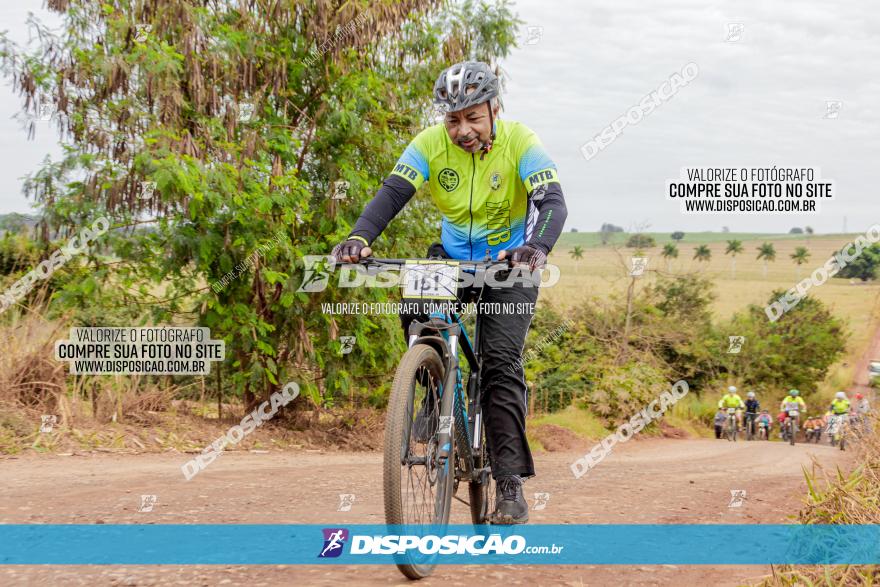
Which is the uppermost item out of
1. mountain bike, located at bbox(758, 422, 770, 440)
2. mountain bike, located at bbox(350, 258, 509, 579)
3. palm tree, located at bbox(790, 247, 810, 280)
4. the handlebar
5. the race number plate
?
palm tree, located at bbox(790, 247, 810, 280)

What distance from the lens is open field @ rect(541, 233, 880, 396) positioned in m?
29.7

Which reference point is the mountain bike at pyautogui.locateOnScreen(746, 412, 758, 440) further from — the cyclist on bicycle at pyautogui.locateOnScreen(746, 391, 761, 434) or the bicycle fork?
the bicycle fork

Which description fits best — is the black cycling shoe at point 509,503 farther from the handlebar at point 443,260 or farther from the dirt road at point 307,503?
the handlebar at point 443,260

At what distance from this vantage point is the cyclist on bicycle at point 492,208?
15.0ft

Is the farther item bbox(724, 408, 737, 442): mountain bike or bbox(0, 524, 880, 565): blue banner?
bbox(724, 408, 737, 442): mountain bike

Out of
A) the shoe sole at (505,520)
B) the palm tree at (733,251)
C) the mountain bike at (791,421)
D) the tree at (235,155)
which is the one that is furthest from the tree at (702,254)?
the shoe sole at (505,520)

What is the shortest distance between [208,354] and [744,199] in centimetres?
1455

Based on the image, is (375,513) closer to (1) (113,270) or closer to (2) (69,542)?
(2) (69,542)

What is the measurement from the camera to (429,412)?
4395mm

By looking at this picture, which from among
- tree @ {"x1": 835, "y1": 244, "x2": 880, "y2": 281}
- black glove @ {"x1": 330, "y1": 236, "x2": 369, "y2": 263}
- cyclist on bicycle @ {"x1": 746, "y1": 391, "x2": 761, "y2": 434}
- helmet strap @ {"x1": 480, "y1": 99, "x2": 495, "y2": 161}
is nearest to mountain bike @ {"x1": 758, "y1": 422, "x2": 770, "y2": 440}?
cyclist on bicycle @ {"x1": 746, "y1": 391, "x2": 761, "y2": 434}

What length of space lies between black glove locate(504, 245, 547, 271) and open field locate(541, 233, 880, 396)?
0.98 m

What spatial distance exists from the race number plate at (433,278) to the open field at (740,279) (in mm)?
1111

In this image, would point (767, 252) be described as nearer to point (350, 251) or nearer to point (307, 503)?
point (307, 503)

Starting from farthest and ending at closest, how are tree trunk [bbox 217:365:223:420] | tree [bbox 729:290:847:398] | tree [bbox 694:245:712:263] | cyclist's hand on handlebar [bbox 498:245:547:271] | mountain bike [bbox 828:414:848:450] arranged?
tree [bbox 694:245:712:263] → tree [bbox 729:290:847:398] → tree trunk [bbox 217:365:223:420] → mountain bike [bbox 828:414:848:450] → cyclist's hand on handlebar [bbox 498:245:547:271]
